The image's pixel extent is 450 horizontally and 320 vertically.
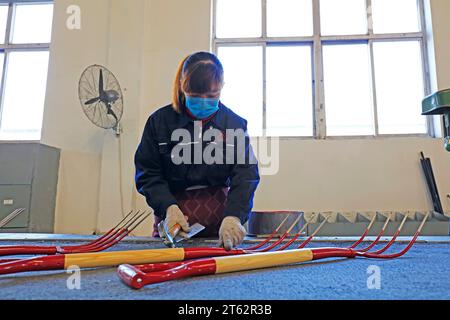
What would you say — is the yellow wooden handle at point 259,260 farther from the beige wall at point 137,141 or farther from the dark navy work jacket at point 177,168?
the beige wall at point 137,141

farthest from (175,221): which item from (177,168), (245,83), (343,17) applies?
(343,17)

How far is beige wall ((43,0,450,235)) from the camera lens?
299 cm

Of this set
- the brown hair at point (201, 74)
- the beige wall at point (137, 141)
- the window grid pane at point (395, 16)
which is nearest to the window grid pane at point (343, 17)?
the window grid pane at point (395, 16)

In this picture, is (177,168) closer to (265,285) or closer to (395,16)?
(265,285)

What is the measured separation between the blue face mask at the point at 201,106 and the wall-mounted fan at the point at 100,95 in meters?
1.70

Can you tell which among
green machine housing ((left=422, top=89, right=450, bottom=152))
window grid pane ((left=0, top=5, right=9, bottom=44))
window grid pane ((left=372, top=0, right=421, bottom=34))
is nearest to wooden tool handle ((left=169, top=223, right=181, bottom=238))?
green machine housing ((left=422, top=89, right=450, bottom=152))

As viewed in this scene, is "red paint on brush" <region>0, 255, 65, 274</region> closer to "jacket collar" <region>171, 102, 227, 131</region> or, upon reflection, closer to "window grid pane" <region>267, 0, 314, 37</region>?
"jacket collar" <region>171, 102, 227, 131</region>

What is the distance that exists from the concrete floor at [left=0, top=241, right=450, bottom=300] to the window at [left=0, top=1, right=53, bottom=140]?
341cm

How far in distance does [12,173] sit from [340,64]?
2996mm

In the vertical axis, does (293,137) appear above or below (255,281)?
above

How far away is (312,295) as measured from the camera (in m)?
0.52

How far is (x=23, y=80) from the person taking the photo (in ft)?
12.0
